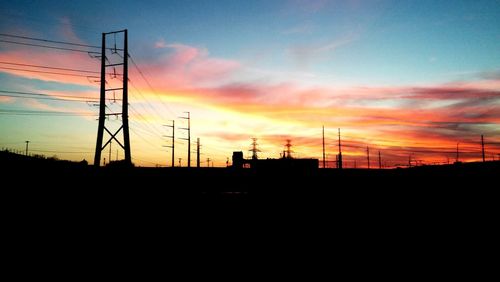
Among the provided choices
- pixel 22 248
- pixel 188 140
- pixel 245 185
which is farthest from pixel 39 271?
pixel 188 140

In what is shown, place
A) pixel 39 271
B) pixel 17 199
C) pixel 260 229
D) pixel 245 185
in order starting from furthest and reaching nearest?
pixel 245 185 → pixel 17 199 → pixel 260 229 → pixel 39 271

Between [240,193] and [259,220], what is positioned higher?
[240,193]

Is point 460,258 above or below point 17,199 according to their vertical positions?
below

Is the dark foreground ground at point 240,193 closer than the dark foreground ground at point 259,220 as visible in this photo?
No

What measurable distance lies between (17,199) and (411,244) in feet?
53.8

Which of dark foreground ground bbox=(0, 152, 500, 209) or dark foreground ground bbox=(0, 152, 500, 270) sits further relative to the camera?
dark foreground ground bbox=(0, 152, 500, 209)

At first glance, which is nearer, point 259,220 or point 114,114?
point 259,220

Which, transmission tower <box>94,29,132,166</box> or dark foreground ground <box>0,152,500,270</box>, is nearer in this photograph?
dark foreground ground <box>0,152,500,270</box>

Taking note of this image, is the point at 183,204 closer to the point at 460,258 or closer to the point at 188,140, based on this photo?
the point at 460,258

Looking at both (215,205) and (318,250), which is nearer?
(318,250)

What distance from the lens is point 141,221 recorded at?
1167 centimetres

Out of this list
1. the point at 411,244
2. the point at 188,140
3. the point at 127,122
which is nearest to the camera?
the point at 411,244

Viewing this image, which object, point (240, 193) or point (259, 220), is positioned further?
point (240, 193)

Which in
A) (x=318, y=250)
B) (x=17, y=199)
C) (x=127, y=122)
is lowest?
(x=318, y=250)
